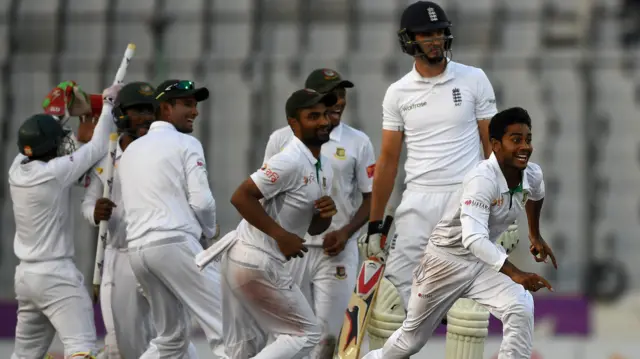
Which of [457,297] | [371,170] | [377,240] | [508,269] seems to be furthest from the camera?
[371,170]

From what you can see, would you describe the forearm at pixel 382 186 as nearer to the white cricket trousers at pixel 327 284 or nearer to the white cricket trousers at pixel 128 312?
the white cricket trousers at pixel 327 284

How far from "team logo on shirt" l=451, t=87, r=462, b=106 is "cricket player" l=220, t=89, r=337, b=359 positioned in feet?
2.62

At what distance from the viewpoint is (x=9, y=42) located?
A: 51.1 feet

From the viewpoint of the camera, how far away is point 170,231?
711 centimetres

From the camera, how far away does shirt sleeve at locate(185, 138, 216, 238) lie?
7.13 m

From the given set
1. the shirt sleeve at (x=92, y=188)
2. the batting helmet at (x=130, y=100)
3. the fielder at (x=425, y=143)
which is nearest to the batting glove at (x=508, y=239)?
the fielder at (x=425, y=143)

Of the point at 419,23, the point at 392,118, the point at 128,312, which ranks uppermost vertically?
the point at 419,23

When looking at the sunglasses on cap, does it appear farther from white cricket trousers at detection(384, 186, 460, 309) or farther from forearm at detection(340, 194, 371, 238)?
white cricket trousers at detection(384, 186, 460, 309)

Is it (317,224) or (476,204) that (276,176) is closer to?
(317,224)

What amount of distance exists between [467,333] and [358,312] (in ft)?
1.98

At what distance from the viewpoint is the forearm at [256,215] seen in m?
6.52

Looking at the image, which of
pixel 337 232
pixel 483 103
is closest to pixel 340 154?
pixel 337 232

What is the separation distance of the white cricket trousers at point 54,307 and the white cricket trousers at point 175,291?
59 centimetres

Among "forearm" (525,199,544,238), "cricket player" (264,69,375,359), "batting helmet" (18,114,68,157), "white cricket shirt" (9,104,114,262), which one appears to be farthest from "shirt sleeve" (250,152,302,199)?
"batting helmet" (18,114,68,157)
